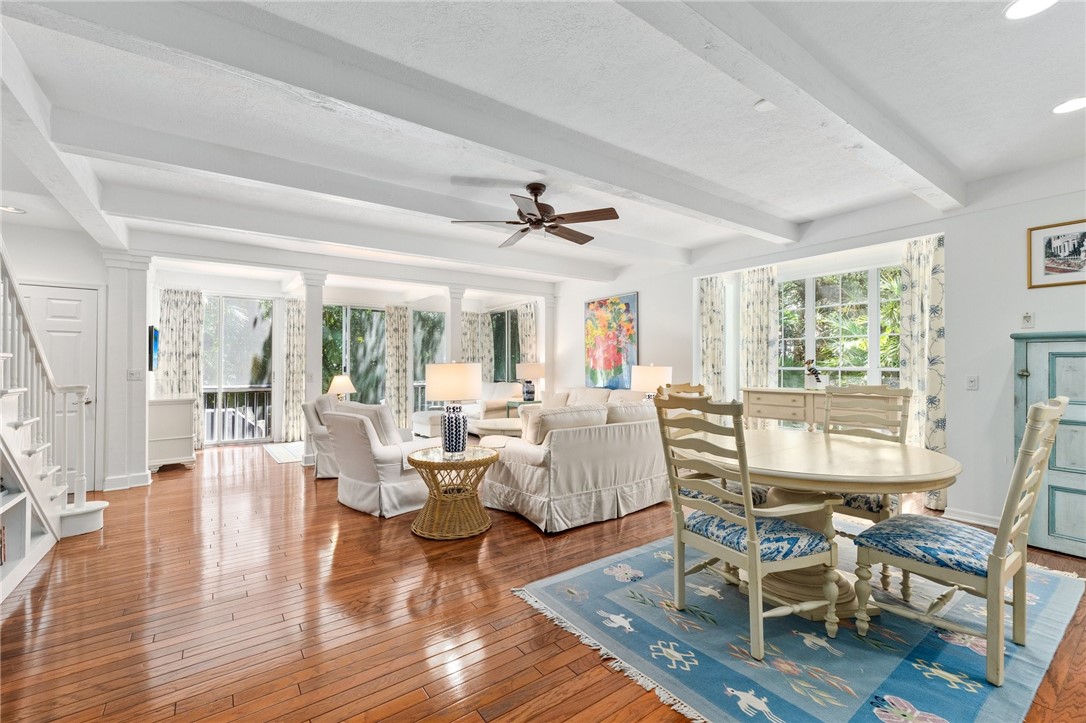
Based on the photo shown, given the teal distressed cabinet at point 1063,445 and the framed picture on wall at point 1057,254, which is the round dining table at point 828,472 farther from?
the framed picture on wall at point 1057,254

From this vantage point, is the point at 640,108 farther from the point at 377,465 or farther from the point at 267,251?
the point at 267,251

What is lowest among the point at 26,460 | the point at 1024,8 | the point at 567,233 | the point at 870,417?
the point at 26,460

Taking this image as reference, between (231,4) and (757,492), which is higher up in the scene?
(231,4)

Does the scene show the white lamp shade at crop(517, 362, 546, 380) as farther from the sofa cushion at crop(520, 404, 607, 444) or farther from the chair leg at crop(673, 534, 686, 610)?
the chair leg at crop(673, 534, 686, 610)

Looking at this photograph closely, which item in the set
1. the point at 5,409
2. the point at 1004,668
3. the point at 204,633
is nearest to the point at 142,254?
the point at 5,409

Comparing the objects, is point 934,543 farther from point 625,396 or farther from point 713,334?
point 625,396

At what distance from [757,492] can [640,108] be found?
7.42ft

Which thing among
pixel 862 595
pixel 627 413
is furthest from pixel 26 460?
pixel 862 595

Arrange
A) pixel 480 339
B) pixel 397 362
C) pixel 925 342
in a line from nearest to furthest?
pixel 925 342 → pixel 397 362 → pixel 480 339

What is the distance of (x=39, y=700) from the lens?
5.69 feet

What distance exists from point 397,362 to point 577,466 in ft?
19.6

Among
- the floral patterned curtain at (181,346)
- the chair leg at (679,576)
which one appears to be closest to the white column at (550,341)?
the floral patterned curtain at (181,346)

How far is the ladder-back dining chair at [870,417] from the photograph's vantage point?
2.67m

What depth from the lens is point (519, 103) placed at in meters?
2.62
